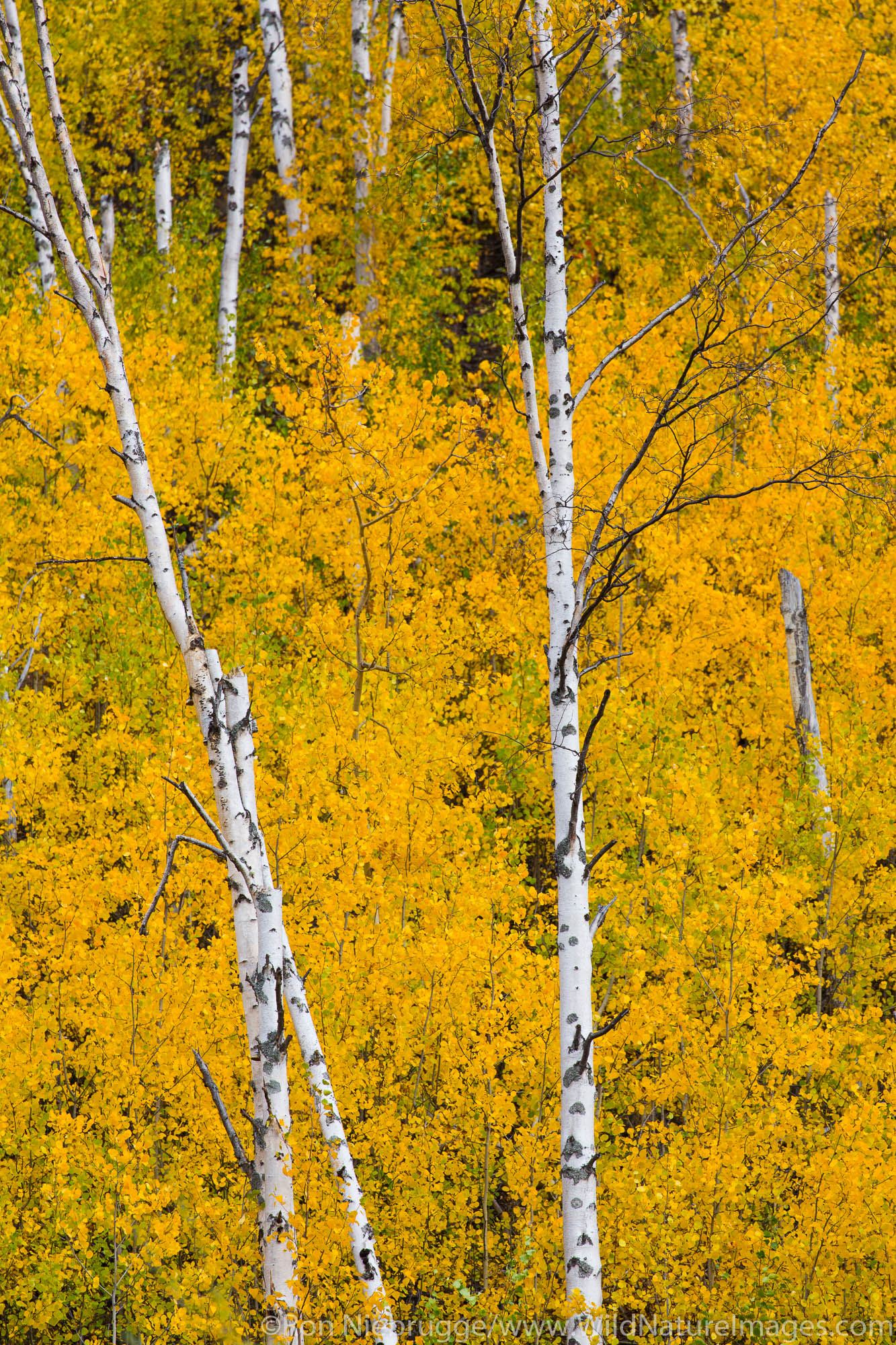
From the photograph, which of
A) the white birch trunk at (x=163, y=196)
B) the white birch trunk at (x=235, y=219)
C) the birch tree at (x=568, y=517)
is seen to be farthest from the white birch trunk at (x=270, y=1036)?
the white birch trunk at (x=163, y=196)

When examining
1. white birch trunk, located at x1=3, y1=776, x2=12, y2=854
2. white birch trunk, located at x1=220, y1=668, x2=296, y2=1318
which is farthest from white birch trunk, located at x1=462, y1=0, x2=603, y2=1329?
white birch trunk, located at x1=3, y1=776, x2=12, y2=854

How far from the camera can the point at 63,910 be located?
854 cm

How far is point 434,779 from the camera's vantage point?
1064cm

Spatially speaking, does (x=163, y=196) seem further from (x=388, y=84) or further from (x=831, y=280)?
(x=831, y=280)

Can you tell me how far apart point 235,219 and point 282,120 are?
1615 mm

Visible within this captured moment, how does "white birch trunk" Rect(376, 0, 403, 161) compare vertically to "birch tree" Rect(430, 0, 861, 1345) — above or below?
above

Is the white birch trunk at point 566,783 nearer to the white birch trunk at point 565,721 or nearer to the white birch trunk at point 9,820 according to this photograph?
the white birch trunk at point 565,721

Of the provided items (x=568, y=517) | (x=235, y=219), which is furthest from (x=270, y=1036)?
(x=235, y=219)

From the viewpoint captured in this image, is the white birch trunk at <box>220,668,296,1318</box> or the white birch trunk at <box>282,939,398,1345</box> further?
the white birch trunk at <box>282,939,398,1345</box>

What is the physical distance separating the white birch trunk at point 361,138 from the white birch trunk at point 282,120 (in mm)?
888

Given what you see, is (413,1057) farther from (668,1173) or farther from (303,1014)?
(303,1014)

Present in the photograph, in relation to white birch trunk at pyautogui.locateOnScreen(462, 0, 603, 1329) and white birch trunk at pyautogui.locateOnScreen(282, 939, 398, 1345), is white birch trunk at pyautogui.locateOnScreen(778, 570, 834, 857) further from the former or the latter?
white birch trunk at pyautogui.locateOnScreen(282, 939, 398, 1345)

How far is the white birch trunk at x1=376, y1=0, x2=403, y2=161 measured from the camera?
17.3m

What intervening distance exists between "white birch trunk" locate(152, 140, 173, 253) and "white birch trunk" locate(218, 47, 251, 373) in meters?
1.43
